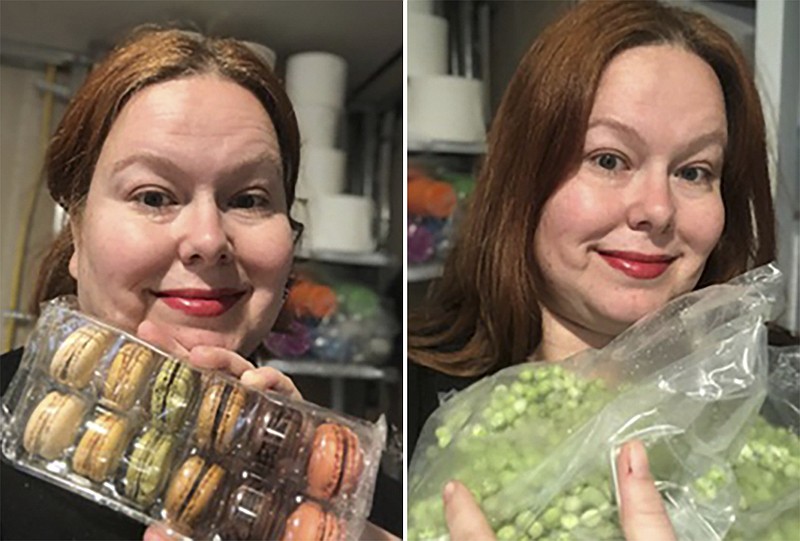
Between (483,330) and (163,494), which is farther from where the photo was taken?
(483,330)

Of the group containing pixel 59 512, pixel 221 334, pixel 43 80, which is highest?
pixel 43 80

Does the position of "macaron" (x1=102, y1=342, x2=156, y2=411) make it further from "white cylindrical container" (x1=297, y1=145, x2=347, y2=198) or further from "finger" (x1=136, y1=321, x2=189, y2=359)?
"white cylindrical container" (x1=297, y1=145, x2=347, y2=198)

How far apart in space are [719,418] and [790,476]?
7cm

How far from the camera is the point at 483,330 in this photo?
688mm

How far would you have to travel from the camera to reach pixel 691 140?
2.14 ft

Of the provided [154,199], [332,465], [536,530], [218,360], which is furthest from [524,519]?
[154,199]

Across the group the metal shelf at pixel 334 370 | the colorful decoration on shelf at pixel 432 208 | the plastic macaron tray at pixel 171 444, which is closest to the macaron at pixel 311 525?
the plastic macaron tray at pixel 171 444

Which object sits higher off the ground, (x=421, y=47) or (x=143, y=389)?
(x=421, y=47)

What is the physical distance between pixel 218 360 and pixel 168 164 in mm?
147

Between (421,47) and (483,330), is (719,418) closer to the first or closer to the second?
(483,330)

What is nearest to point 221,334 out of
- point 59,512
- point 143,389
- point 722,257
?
point 143,389

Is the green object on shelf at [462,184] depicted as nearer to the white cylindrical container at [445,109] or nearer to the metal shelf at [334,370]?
the white cylindrical container at [445,109]

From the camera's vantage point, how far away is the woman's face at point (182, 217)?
61 centimetres

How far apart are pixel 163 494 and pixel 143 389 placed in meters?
0.07
